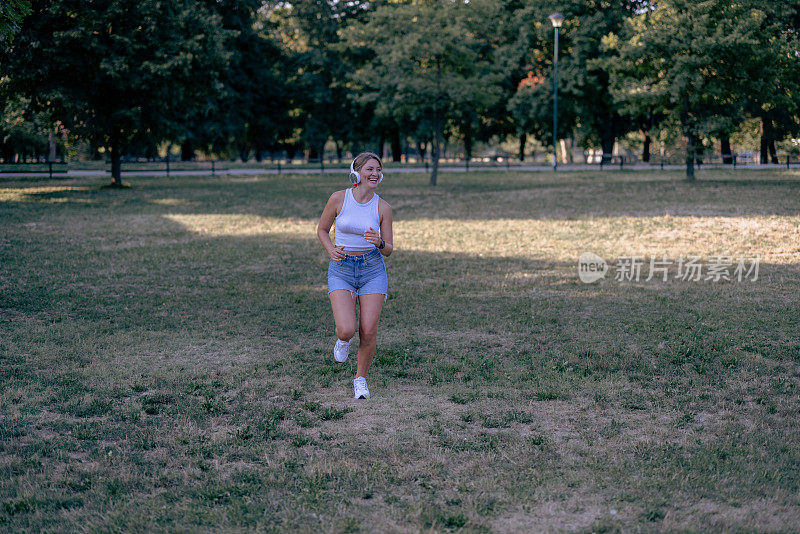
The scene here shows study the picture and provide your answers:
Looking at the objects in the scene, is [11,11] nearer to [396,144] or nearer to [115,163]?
[115,163]

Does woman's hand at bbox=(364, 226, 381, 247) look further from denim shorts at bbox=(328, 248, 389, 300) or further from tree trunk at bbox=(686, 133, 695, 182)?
tree trunk at bbox=(686, 133, 695, 182)

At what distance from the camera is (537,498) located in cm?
428

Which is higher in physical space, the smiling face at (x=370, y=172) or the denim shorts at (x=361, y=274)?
the smiling face at (x=370, y=172)

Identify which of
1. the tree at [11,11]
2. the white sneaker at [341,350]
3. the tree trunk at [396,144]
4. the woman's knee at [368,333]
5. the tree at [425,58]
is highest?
the tree at [425,58]

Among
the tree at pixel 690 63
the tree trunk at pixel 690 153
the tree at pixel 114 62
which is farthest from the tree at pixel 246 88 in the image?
the tree trunk at pixel 690 153

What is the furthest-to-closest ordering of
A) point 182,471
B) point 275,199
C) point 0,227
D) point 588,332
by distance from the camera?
point 275,199, point 0,227, point 588,332, point 182,471

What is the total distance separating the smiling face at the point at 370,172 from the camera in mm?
5891

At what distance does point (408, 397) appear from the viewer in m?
6.19

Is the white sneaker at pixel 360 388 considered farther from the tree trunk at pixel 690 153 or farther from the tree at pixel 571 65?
the tree at pixel 571 65

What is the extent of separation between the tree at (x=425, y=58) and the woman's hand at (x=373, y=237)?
24767 mm

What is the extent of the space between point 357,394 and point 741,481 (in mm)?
2926

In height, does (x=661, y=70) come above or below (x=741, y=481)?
above

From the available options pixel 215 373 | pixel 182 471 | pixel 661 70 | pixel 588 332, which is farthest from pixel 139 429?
pixel 661 70

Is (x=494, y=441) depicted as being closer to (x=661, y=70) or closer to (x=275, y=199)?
(x=275, y=199)
